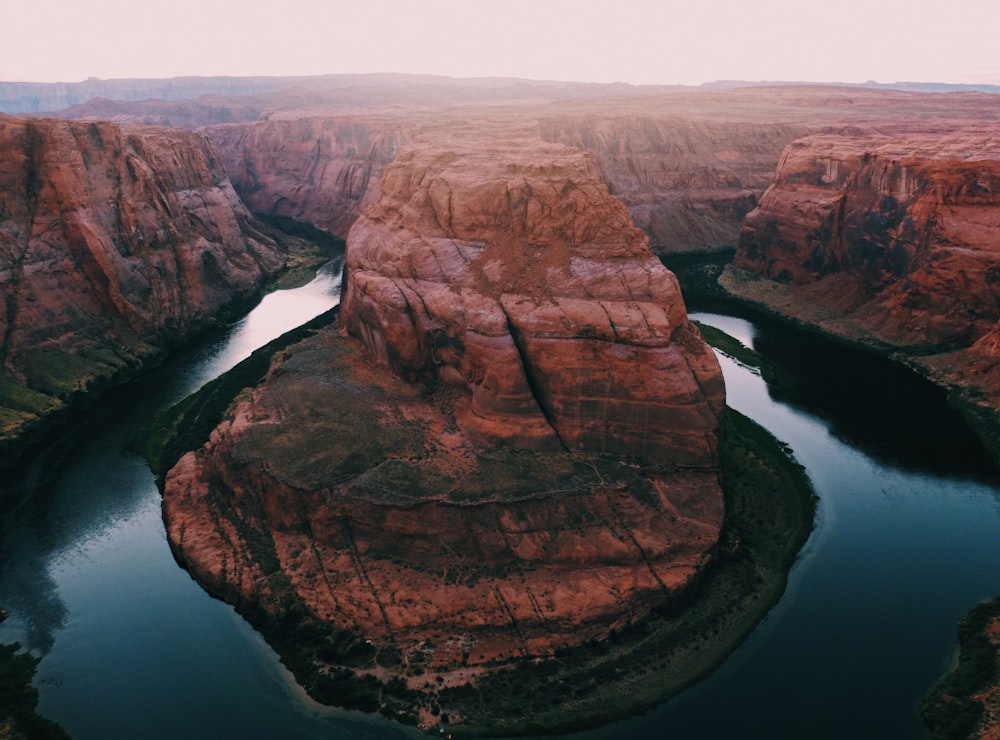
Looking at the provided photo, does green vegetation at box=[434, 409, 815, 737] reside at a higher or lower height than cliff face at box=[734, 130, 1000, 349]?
lower

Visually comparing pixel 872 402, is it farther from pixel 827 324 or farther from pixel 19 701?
pixel 19 701

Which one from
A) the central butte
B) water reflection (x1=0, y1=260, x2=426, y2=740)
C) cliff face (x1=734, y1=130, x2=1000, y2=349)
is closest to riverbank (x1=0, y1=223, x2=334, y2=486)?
water reflection (x1=0, y1=260, x2=426, y2=740)

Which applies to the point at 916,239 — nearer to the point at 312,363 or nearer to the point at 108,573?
the point at 312,363

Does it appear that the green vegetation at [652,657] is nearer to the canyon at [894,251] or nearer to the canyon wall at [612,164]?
the canyon at [894,251]

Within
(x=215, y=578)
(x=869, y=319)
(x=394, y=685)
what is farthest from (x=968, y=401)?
(x=215, y=578)

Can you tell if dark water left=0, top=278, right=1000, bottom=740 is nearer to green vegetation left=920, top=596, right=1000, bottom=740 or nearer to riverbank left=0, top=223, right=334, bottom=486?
green vegetation left=920, top=596, right=1000, bottom=740

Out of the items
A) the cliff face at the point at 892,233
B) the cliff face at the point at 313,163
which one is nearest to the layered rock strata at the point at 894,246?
the cliff face at the point at 892,233
